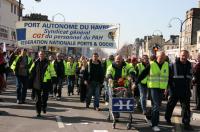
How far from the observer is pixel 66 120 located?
44.0 ft

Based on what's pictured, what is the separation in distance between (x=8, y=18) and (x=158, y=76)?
169 feet

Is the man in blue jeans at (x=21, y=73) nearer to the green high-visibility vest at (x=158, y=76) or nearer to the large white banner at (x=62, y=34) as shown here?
the large white banner at (x=62, y=34)

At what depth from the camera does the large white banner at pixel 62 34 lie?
2042 cm

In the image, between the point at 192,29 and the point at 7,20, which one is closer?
the point at 7,20

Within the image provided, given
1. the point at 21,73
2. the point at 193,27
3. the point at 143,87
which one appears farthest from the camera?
the point at 193,27

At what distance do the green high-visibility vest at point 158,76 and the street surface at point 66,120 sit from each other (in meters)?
1.13

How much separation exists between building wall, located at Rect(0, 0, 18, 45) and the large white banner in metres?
35.7

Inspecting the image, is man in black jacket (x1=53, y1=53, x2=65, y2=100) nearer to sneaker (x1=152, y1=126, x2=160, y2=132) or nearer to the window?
sneaker (x1=152, y1=126, x2=160, y2=132)

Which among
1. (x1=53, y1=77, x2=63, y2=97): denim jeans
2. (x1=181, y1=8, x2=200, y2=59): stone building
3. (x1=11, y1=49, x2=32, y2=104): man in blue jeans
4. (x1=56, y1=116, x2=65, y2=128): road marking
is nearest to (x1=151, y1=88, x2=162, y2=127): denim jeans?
(x1=56, y1=116, x2=65, y2=128): road marking

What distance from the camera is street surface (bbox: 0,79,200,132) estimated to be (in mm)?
11883

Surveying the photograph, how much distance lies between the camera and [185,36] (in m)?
95.6

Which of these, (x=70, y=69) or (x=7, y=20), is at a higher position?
(x=7, y=20)

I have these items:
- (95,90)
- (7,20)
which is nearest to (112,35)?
(95,90)

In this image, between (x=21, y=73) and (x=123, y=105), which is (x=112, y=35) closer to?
(x=21, y=73)
